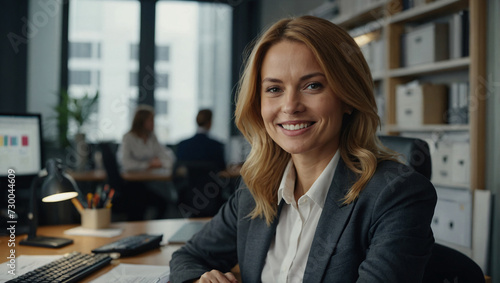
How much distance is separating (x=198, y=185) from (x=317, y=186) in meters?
2.81

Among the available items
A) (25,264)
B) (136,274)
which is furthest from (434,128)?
(25,264)

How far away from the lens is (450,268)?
1.06 metres

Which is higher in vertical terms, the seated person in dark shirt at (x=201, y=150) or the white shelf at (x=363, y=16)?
the white shelf at (x=363, y=16)

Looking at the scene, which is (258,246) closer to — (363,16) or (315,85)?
(315,85)

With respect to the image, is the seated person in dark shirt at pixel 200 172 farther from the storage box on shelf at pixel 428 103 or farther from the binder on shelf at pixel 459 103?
the binder on shelf at pixel 459 103

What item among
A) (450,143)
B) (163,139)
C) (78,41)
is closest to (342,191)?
(450,143)

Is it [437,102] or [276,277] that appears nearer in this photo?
[276,277]

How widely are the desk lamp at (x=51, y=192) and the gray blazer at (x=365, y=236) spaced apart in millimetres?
452

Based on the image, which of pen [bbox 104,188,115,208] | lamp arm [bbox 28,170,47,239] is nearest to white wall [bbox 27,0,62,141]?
pen [bbox 104,188,115,208]

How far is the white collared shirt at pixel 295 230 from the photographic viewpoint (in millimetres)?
1191

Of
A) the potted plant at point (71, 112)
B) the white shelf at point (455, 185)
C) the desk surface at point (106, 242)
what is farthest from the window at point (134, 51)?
the desk surface at point (106, 242)

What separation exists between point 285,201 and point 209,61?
552 centimetres

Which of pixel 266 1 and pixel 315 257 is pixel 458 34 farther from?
pixel 266 1

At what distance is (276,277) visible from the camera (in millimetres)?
1227
